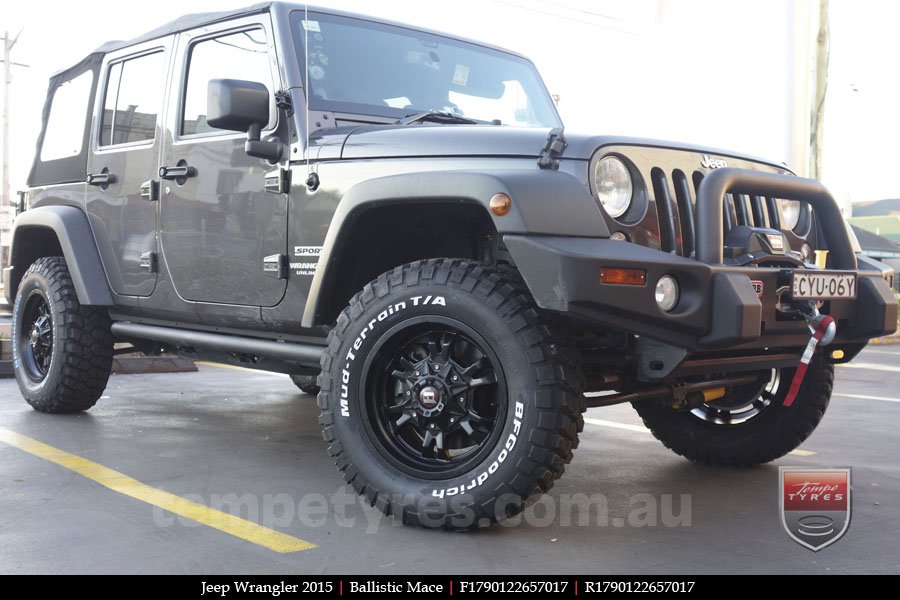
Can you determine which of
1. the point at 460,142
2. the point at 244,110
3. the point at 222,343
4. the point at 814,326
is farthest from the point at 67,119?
the point at 814,326

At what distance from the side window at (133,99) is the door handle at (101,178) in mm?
196

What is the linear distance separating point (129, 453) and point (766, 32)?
36.6ft

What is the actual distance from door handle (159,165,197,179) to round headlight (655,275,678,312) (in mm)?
2471

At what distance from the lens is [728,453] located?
4.58m

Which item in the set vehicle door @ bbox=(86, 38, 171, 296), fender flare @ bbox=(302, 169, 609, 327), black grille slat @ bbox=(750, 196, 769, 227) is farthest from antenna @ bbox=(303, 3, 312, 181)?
black grille slat @ bbox=(750, 196, 769, 227)

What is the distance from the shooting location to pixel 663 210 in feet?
11.4

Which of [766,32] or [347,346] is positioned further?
[766,32]

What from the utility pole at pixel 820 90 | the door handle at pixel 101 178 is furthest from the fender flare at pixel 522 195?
the utility pole at pixel 820 90

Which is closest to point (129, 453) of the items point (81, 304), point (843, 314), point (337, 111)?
point (81, 304)

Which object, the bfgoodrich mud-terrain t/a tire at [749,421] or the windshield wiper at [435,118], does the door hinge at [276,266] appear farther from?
the bfgoodrich mud-terrain t/a tire at [749,421]

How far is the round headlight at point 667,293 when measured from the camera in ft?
10.5

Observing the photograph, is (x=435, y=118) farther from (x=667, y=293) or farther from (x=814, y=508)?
(x=814, y=508)
